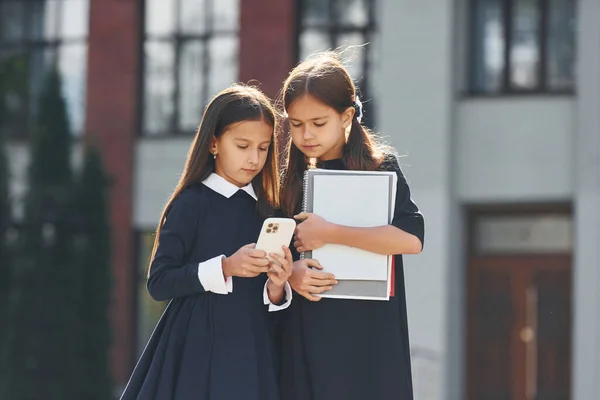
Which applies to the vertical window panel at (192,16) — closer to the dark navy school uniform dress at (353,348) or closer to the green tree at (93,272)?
the green tree at (93,272)

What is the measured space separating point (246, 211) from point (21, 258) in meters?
11.7

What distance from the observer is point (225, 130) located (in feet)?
15.4

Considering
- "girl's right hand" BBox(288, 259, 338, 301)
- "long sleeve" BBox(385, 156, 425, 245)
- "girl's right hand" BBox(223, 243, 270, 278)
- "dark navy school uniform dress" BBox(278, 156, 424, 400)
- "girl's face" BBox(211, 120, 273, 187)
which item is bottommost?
"dark navy school uniform dress" BBox(278, 156, 424, 400)

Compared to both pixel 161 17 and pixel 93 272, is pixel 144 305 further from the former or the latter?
pixel 161 17

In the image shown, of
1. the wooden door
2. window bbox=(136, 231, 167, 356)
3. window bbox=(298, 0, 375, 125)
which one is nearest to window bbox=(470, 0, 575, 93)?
window bbox=(298, 0, 375, 125)

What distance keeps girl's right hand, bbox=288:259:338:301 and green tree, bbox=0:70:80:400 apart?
1158 cm

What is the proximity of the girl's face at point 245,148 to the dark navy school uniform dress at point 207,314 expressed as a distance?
8 centimetres

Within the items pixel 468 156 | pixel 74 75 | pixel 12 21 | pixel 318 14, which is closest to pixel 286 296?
pixel 468 156

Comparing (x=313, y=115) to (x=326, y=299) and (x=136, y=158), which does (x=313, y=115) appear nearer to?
(x=326, y=299)

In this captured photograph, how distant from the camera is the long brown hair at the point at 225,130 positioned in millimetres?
4664

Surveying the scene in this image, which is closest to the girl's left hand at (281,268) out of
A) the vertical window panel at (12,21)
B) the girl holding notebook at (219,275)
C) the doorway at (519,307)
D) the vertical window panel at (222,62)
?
the girl holding notebook at (219,275)

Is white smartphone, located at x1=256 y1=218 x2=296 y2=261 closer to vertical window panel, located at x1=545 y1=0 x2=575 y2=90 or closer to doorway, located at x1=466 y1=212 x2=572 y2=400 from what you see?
doorway, located at x1=466 y1=212 x2=572 y2=400

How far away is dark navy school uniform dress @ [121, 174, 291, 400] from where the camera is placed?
4.54 m

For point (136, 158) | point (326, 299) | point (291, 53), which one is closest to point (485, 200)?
point (291, 53)
